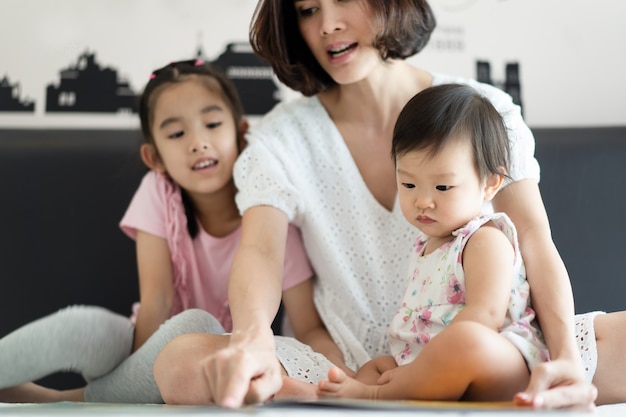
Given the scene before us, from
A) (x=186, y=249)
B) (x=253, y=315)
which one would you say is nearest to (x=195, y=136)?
(x=186, y=249)

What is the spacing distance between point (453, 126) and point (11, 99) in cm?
140

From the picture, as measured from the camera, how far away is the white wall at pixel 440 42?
2035 mm

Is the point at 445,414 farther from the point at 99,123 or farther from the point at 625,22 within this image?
the point at 625,22

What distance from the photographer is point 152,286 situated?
160 cm

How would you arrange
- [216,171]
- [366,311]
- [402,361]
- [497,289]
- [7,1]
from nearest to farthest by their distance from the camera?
[497,289], [402,361], [366,311], [216,171], [7,1]

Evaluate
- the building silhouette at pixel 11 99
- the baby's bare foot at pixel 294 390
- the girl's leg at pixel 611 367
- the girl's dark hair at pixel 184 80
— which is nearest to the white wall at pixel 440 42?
the building silhouette at pixel 11 99

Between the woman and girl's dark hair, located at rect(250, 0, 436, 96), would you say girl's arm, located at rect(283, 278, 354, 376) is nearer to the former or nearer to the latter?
the woman

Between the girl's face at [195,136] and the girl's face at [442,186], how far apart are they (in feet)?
1.79

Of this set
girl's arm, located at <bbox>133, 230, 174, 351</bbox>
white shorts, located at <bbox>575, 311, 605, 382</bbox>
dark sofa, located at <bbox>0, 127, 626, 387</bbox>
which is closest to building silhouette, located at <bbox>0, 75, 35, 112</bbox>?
dark sofa, located at <bbox>0, 127, 626, 387</bbox>

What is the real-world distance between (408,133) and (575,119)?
1.14 m

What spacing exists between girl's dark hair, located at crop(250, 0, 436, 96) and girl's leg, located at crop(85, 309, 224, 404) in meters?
0.52

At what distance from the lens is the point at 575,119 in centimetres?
212

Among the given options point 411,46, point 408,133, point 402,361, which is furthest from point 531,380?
point 411,46

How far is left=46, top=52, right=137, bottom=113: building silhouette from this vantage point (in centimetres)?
204
